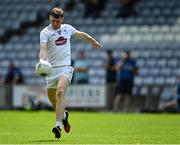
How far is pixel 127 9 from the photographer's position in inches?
1403

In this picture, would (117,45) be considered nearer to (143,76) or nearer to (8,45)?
(143,76)

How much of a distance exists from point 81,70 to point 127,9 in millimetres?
7805

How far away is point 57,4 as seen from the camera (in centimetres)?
3838

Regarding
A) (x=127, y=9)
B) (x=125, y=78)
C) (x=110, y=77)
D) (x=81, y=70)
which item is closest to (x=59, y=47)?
(x=125, y=78)

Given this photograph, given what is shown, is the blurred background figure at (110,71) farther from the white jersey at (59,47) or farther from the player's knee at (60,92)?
the player's knee at (60,92)

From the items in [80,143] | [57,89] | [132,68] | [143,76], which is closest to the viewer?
[80,143]

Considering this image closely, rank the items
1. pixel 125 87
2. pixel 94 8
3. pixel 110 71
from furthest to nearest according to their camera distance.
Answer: pixel 94 8, pixel 110 71, pixel 125 87

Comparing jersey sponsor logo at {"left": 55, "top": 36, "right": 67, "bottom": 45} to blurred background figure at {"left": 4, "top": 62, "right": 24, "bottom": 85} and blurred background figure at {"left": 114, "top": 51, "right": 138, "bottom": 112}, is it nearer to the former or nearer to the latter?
blurred background figure at {"left": 114, "top": 51, "right": 138, "bottom": 112}

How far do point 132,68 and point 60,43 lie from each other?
44.5 ft

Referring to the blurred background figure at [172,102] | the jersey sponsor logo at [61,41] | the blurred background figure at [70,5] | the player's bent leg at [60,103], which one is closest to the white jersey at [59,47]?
the jersey sponsor logo at [61,41]

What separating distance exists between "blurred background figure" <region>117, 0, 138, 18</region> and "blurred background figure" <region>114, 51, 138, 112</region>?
7.63m

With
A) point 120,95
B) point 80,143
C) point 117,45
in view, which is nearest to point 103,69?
point 117,45

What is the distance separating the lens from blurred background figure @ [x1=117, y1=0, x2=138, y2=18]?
35312 mm

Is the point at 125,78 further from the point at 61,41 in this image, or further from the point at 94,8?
the point at 61,41
